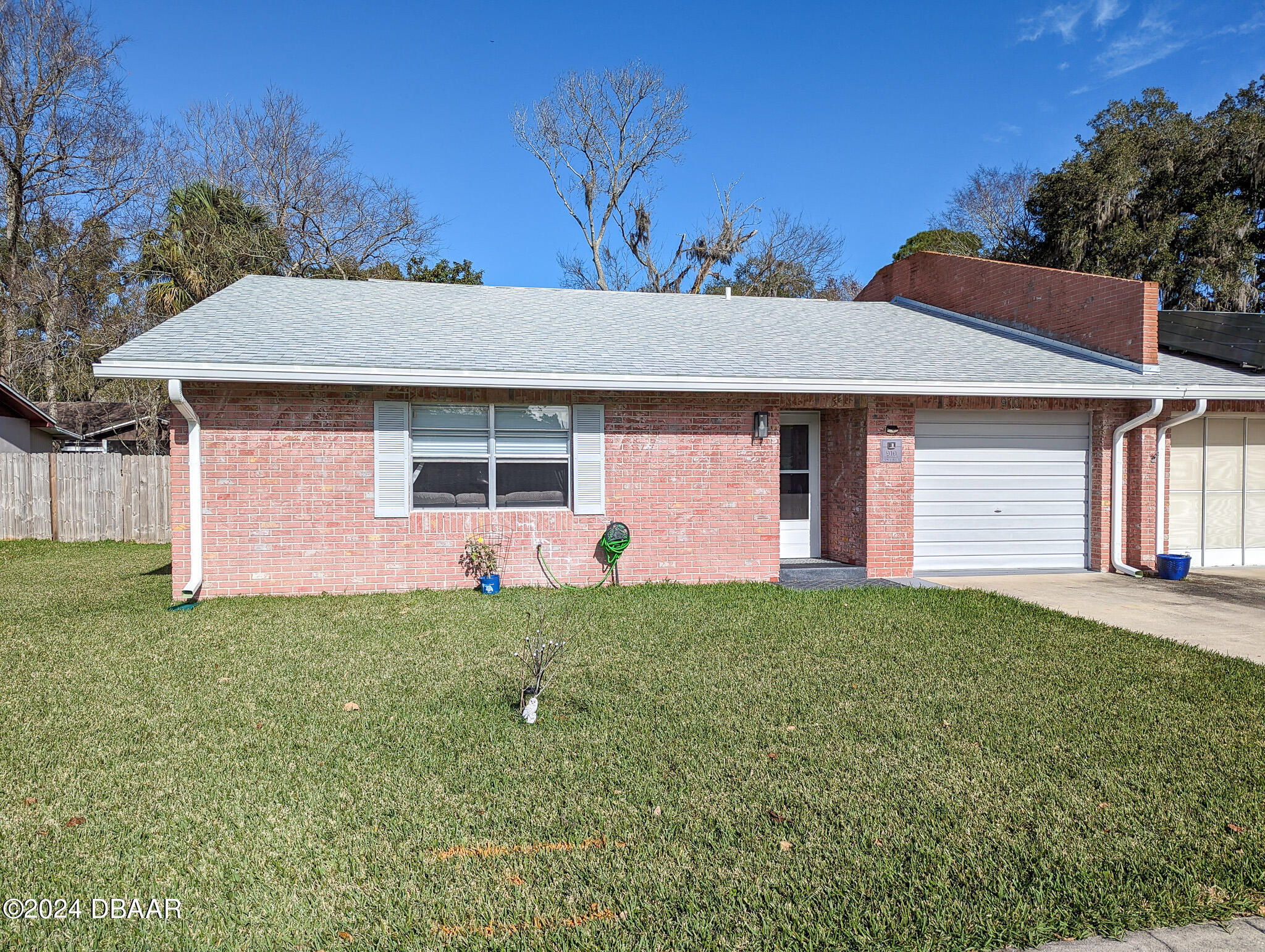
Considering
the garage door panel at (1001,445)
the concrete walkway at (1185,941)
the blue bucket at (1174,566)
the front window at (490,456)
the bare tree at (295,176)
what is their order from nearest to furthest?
the concrete walkway at (1185,941)
the front window at (490,456)
the blue bucket at (1174,566)
the garage door panel at (1001,445)
the bare tree at (295,176)

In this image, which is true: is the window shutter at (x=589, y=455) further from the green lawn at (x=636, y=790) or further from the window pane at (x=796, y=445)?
the window pane at (x=796, y=445)

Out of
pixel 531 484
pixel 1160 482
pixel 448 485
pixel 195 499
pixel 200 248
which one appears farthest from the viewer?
pixel 200 248

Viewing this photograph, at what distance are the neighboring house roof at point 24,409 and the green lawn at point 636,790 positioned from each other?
44.2 ft

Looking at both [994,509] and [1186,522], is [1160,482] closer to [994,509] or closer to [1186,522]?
[1186,522]

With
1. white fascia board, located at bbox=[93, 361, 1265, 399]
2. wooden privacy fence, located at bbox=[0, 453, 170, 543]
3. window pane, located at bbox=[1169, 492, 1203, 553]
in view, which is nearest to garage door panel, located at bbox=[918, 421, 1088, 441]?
white fascia board, located at bbox=[93, 361, 1265, 399]

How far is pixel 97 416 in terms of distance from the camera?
24.7m

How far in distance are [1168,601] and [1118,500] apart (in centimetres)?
238

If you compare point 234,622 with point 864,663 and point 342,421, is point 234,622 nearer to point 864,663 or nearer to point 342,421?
point 342,421

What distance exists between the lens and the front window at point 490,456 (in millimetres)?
8891

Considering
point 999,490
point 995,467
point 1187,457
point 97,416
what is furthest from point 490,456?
point 97,416

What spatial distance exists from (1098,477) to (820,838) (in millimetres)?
9565

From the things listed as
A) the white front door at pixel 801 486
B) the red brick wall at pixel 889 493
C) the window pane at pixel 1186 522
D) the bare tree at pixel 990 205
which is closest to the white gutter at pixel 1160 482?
the window pane at pixel 1186 522

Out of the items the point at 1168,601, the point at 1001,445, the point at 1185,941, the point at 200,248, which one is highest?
the point at 200,248

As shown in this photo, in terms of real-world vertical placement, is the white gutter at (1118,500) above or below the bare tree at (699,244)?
below
